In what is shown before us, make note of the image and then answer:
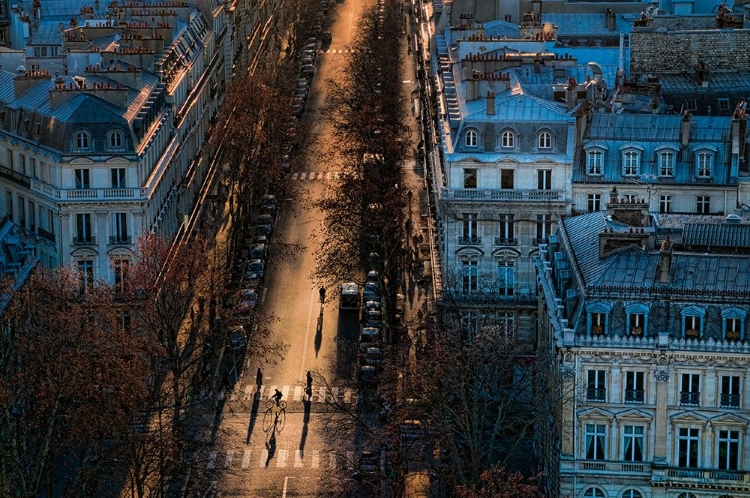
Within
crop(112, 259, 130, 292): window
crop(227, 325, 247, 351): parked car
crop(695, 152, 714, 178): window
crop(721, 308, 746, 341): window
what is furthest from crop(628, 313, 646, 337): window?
crop(112, 259, 130, 292): window

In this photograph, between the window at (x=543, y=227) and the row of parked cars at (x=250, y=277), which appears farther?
the row of parked cars at (x=250, y=277)

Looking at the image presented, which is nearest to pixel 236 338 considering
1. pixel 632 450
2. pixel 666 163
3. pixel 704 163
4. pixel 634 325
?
pixel 666 163

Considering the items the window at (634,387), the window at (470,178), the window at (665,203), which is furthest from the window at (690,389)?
the window at (470,178)

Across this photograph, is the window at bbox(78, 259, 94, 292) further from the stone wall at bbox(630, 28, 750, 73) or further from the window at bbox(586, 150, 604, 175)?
the stone wall at bbox(630, 28, 750, 73)

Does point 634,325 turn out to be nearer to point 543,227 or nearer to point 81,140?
point 543,227

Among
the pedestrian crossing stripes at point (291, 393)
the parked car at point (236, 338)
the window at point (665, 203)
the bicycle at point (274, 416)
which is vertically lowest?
the bicycle at point (274, 416)

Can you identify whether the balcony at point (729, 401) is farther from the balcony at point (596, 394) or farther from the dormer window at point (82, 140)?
the dormer window at point (82, 140)

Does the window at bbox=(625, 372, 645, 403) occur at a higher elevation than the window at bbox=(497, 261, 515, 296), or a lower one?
lower
